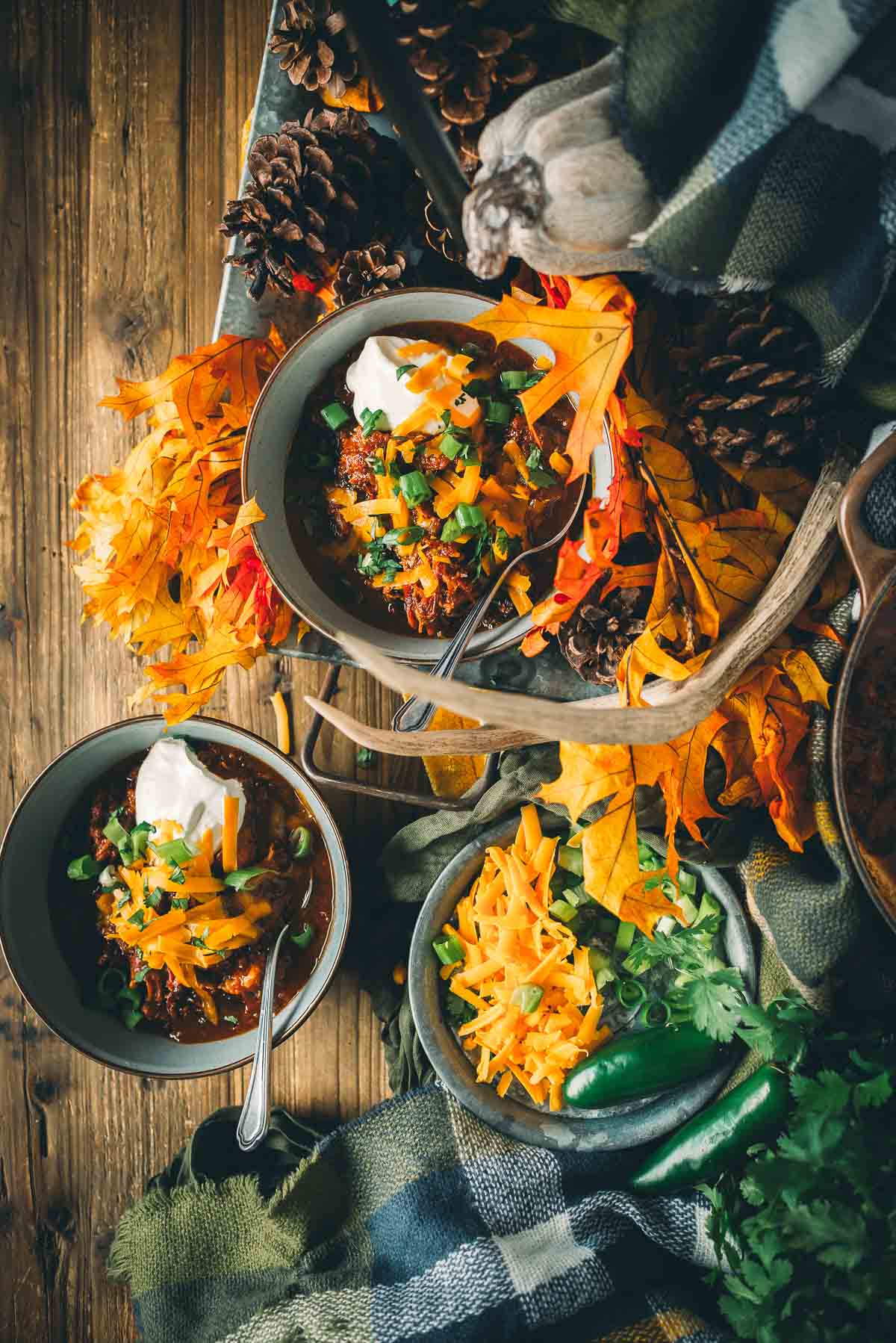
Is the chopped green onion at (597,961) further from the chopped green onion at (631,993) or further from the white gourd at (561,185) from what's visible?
the white gourd at (561,185)

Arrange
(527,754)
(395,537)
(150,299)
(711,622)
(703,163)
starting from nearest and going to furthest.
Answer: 1. (703,163)
2. (711,622)
3. (395,537)
4. (527,754)
5. (150,299)

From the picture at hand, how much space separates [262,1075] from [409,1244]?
1.10 feet

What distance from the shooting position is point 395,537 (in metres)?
1.23

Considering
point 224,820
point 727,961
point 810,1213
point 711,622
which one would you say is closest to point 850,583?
point 711,622

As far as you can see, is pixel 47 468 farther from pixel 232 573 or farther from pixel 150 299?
pixel 232 573

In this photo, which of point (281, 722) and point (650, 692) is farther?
point (281, 722)

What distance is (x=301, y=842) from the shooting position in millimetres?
1435

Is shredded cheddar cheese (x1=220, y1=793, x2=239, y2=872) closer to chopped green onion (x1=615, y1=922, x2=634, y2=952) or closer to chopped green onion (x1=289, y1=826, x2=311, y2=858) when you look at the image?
chopped green onion (x1=289, y1=826, x2=311, y2=858)

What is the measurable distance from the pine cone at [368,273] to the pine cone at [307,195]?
0.03 m

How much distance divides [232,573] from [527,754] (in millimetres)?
479

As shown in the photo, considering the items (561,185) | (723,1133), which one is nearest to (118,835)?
(723,1133)

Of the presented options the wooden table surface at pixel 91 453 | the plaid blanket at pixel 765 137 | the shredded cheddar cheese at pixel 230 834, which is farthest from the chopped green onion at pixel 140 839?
the plaid blanket at pixel 765 137

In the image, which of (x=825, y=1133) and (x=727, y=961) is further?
(x=727, y=961)

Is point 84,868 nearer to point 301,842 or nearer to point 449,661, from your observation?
point 301,842
